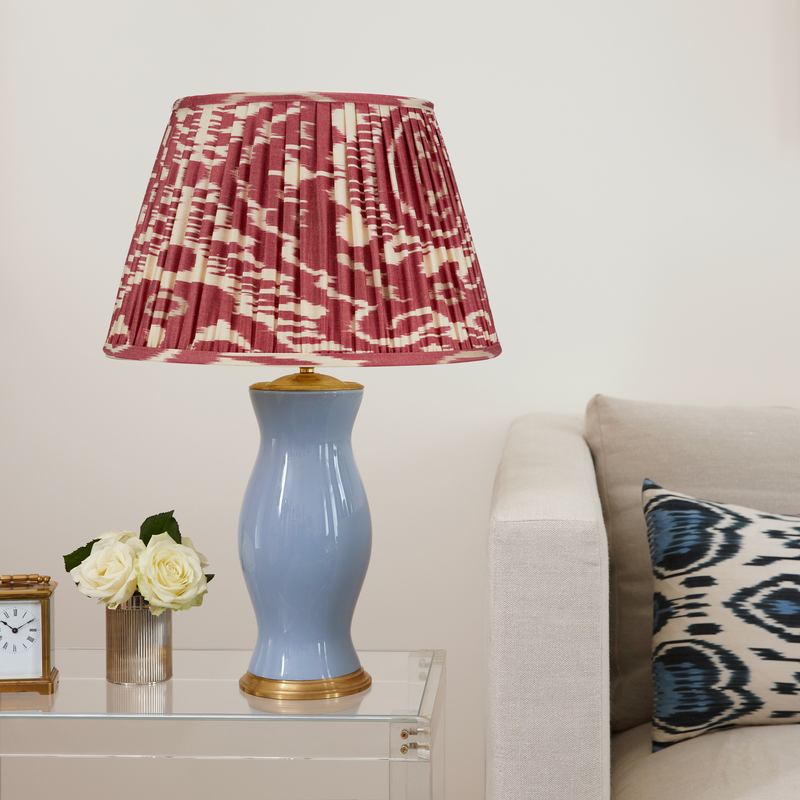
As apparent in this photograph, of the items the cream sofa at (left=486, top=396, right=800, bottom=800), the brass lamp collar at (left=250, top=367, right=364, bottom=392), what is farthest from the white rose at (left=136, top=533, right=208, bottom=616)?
the cream sofa at (left=486, top=396, right=800, bottom=800)

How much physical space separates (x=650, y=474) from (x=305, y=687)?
642 mm

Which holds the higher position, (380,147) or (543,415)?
(380,147)

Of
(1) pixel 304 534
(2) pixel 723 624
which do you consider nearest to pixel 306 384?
(1) pixel 304 534

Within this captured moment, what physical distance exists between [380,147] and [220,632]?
119 centimetres

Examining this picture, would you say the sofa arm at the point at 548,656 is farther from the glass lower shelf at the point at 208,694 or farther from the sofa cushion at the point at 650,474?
the sofa cushion at the point at 650,474

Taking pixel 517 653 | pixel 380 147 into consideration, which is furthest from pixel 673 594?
pixel 380 147

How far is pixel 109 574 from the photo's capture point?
3.56 ft

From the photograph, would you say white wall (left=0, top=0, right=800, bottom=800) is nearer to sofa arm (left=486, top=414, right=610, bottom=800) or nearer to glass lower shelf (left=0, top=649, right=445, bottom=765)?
glass lower shelf (left=0, top=649, right=445, bottom=765)

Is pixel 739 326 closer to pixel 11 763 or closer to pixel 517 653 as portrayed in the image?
pixel 517 653

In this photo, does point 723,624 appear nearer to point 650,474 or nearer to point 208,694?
point 650,474

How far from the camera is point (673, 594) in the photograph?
1.18 meters

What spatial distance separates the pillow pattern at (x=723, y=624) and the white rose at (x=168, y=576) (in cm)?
59

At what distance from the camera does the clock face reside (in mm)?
1107

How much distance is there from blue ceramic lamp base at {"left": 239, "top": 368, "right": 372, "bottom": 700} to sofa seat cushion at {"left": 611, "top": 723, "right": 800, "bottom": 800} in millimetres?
375
